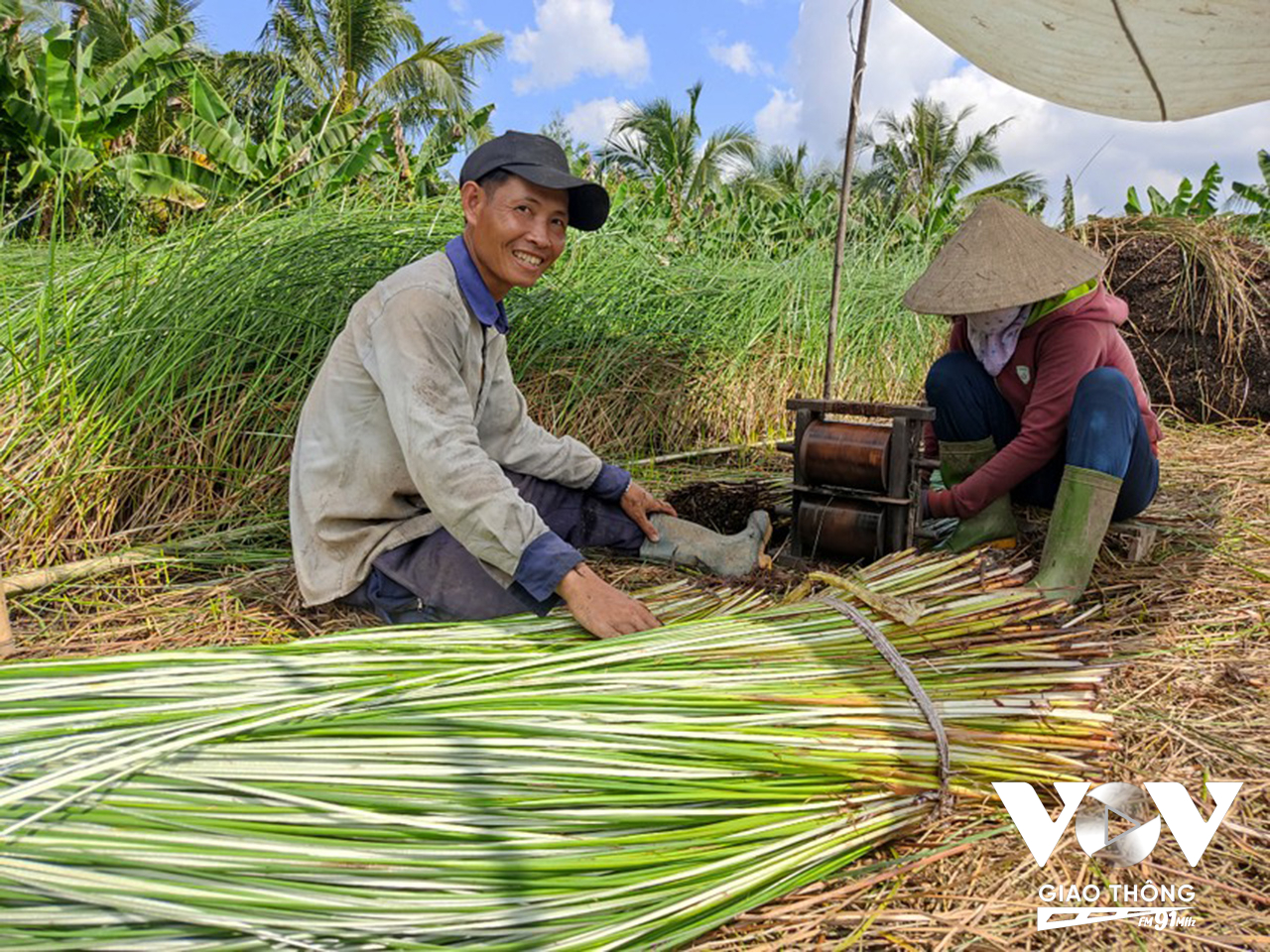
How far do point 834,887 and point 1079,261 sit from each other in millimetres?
2155

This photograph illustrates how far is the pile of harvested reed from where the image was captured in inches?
51.0

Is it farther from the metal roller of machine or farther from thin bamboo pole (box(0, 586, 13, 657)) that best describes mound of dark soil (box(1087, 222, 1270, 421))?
thin bamboo pole (box(0, 586, 13, 657))

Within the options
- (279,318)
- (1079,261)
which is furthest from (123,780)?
(1079,261)

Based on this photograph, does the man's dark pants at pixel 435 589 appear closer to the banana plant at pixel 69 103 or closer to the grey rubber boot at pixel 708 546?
the grey rubber boot at pixel 708 546

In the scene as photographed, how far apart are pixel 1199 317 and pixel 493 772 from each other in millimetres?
6344

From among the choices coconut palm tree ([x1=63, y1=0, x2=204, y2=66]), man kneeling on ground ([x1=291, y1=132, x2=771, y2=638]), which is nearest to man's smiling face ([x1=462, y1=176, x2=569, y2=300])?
man kneeling on ground ([x1=291, y1=132, x2=771, y2=638])

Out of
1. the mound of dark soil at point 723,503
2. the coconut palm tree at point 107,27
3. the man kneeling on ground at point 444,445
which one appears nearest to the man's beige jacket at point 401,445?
the man kneeling on ground at point 444,445

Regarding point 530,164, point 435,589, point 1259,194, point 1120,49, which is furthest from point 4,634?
point 1259,194

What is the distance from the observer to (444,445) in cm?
211

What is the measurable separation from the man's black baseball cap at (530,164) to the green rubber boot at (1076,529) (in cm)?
162

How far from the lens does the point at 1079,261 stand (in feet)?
9.08

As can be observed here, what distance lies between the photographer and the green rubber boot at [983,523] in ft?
9.95

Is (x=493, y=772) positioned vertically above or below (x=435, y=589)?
below

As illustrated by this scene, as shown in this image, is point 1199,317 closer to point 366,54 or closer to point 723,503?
point 723,503
